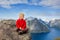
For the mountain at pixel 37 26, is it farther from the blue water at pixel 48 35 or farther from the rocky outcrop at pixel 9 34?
the rocky outcrop at pixel 9 34

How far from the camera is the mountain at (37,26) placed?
5284 millimetres

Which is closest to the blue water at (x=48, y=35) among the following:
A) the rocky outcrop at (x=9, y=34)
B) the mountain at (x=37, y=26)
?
the mountain at (x=37, y=26)

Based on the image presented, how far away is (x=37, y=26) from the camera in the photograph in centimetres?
534

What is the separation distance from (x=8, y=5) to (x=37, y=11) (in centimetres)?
89

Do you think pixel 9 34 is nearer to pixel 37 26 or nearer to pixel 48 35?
pixel 37 26

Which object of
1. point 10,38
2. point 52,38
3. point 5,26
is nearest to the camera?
point 10,38

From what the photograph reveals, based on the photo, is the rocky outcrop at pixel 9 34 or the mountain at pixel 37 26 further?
the mountain at pixel 37 26

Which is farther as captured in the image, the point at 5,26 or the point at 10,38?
the point at 5,26

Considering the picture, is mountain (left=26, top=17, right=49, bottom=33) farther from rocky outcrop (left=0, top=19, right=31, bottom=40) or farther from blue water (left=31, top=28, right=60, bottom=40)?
rocky outcrop (left=0, top=19, right=31, bottom=40)

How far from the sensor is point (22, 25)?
372 cm

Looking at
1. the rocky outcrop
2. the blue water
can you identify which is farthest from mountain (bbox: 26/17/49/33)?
the rocky outcrop

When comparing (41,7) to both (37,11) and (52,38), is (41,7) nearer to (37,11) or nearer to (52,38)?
(37,11)

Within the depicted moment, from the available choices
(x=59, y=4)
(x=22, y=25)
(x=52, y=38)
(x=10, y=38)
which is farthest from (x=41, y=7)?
(x=10, y=38)

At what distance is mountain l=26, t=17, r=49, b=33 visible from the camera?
528 cm
